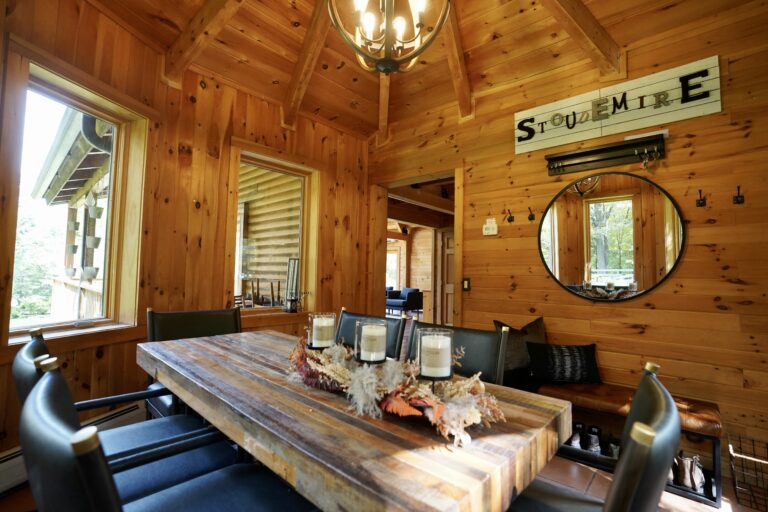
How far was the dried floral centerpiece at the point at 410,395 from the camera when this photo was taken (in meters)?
0.89

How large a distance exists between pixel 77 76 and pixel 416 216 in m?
5.76

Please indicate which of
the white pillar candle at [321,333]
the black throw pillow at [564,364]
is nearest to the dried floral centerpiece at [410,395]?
the white pillar candle at [321,333]

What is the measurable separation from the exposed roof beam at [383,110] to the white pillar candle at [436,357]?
3309 millimetres

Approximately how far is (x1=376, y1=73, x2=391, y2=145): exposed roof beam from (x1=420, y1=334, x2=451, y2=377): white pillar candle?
3.31 m

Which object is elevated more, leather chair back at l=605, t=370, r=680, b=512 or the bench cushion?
leather chair back at l=605, t=370, r=680, b=512

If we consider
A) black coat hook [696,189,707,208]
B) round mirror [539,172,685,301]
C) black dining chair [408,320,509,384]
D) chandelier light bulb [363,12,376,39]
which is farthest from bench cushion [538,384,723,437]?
chandelier light bulb [363,12,376,39]

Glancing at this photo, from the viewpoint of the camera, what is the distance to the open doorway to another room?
5.89m

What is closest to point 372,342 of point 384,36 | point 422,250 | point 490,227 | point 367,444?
point 367,444

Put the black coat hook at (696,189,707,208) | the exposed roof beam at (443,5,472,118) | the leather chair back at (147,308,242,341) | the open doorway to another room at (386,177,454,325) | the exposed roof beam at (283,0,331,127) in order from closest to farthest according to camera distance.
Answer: the leather chair back at (147,308,242,341) < the black coat hook at (696,189,707,208) < the exposed roof beam at (283,0,331,127) < the exposed roof beam at (443,5,472,118) < the open doorway to another room at (386,177,454,325)

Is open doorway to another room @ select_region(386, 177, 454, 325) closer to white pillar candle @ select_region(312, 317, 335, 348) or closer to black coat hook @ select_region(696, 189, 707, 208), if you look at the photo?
black coat hook @ select_region(696, 189, 707, 208)

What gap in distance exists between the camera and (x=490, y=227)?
10.7ft

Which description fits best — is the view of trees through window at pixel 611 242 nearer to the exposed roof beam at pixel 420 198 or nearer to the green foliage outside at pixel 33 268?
the exposed roof beam at pixel 420 198

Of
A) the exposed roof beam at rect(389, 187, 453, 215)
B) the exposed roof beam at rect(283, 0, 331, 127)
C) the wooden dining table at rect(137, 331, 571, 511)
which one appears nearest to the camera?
the wooden dining table at rect(137, 331, 571, 511)

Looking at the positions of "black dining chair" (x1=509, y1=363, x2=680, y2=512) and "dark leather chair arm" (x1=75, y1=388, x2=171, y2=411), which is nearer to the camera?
"black dining chair" (x1=509, y1=363, x2=680, y2=512)
